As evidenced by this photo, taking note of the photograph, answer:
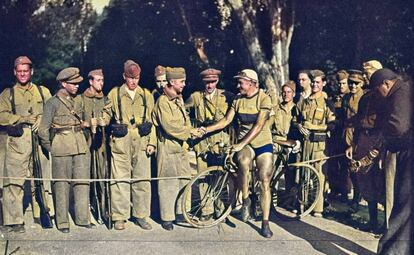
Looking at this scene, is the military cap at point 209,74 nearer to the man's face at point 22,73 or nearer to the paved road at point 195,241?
the paved road at point 195,241

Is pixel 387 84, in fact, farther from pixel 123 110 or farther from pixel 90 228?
pixel 90 228

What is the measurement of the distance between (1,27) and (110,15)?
1271 mm

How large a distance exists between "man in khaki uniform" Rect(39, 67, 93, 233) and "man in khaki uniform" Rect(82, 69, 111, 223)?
0.09 metres

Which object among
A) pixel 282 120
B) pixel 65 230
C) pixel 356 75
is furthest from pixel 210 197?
pixel 356 75

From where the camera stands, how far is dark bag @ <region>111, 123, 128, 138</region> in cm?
725

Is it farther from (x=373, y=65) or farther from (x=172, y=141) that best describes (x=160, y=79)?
(x=373, y=65)

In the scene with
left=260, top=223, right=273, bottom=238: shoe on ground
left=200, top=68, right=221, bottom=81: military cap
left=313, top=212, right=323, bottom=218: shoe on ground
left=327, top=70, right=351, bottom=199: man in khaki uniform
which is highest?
left=200, top=68, right=221, bottom=81: military cap

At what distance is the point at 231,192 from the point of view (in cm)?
751

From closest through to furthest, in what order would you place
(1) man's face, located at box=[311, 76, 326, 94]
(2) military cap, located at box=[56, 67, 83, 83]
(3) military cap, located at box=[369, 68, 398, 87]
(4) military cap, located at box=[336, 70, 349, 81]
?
(3) military cap, located at box=[369, 68, 398, 87] < (2) military cap, located at box=[56, 67, 83, 83] < (1) man's face, located at box=[311, 76, 326, 94] < (4) military cap, located at box=[336, 70, 349, 81]

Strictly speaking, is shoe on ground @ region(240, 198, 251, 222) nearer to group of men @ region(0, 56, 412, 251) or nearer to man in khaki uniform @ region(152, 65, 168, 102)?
group of men @ region(0, 56, 412, 251)

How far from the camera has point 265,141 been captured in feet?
23.6

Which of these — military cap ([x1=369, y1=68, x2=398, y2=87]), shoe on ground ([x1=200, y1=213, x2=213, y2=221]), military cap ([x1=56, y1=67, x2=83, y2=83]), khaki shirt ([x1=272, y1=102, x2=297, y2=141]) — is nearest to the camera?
military cap ([x1=369, y1=68, x2=398, y2=87])

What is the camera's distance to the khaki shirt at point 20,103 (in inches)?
277

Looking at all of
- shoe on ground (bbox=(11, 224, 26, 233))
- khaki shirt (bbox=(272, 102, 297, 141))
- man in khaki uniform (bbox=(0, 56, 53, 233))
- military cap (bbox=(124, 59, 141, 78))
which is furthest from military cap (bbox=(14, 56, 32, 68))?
khaki shirt (bbox=(272, 102, 297, 141))
